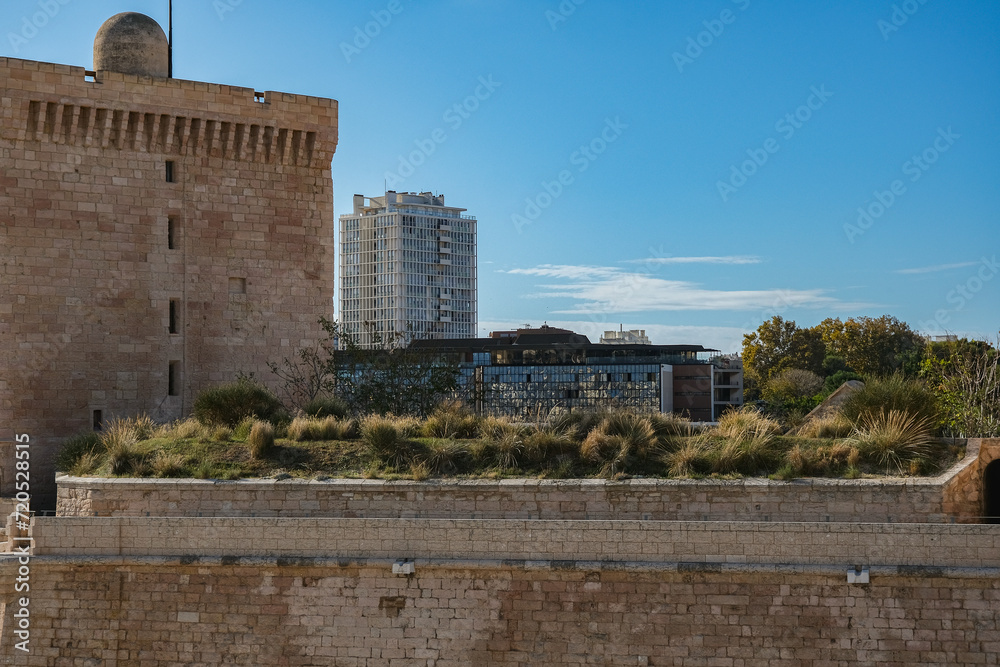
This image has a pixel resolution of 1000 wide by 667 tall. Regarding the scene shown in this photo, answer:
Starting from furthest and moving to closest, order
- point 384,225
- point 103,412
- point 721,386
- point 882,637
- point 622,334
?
point 384,225 → point 622,334 → point 721,386 → point 103,412 → point 882,637

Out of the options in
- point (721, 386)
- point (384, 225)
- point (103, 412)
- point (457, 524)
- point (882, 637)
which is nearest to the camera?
point (882, 637)

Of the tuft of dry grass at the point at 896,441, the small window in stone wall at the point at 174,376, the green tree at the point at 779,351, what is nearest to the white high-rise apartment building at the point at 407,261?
the green tree at the point at 779,351

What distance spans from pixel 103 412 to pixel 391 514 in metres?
8.05

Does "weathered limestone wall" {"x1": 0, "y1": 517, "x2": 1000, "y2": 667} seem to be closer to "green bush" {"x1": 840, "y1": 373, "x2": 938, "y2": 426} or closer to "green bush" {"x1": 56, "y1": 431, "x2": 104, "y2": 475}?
"green bush" {"x1": 840, "y1": 373, "x2": 938, "y2": 426}

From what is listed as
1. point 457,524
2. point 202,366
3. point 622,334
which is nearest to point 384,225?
point 622,334

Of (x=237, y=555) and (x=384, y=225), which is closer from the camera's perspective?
(x=237, y=555)

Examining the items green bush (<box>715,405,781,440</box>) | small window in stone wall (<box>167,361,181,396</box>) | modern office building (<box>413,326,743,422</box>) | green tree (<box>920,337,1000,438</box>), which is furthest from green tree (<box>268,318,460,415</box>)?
modern office building (<box>413,326,743,422</box>)

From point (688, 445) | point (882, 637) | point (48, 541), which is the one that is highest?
point (688, 445)

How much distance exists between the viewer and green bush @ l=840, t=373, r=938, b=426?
14281 millimetres

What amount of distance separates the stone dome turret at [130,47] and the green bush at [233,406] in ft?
23.1

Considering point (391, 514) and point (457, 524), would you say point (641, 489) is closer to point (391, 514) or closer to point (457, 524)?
point (457, 524)

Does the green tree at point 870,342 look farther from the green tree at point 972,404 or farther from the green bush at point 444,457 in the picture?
the green bush at point 444,457

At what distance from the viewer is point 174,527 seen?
1266 cm

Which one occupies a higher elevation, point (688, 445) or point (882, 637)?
point (688, 445)
